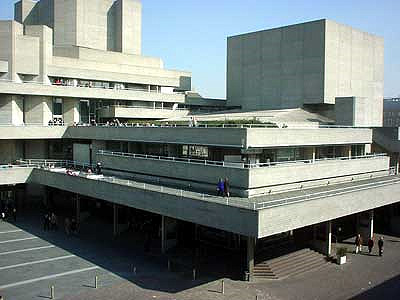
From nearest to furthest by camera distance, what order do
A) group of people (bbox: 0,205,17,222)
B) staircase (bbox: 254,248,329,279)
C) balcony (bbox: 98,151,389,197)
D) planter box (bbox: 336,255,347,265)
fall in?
staircase (bbox: 254,248,329,279) → balcony (bbox: 98,151,389,197) → planter box (bbox: 336,255,347,265) → group of people (bbox: 0,205,17,222)

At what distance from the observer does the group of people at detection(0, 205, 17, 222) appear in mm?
38441

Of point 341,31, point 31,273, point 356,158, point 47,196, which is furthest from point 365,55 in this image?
point 31,273

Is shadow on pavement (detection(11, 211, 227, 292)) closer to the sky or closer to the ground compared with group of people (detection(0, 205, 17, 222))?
closer to the ground

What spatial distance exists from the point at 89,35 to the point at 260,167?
1424 inches

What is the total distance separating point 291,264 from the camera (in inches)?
1048

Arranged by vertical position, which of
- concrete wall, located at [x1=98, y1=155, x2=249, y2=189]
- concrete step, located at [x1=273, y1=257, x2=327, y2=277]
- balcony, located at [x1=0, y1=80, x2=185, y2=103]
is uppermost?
balcony, located at [x1=0, y1=80, x2=185, y2=103]

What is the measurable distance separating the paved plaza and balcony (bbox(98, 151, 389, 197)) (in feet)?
17.1

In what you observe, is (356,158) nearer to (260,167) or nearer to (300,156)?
(300,156)

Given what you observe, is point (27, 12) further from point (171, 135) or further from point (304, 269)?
point (304, 269)

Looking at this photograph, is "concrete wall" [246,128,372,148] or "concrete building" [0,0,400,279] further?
"concrete wall" [246,128,372,148]

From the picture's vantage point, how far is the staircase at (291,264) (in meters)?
25.1

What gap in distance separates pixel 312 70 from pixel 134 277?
98.8 ft

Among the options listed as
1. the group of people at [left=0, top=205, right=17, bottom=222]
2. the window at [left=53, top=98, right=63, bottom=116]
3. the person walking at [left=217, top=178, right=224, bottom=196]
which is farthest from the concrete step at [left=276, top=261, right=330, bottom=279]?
the window at [left=53, top=98, right=63, bottom=116]

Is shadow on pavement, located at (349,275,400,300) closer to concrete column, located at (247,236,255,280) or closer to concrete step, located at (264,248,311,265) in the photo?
concrete step, located at (264,248,311,265)
